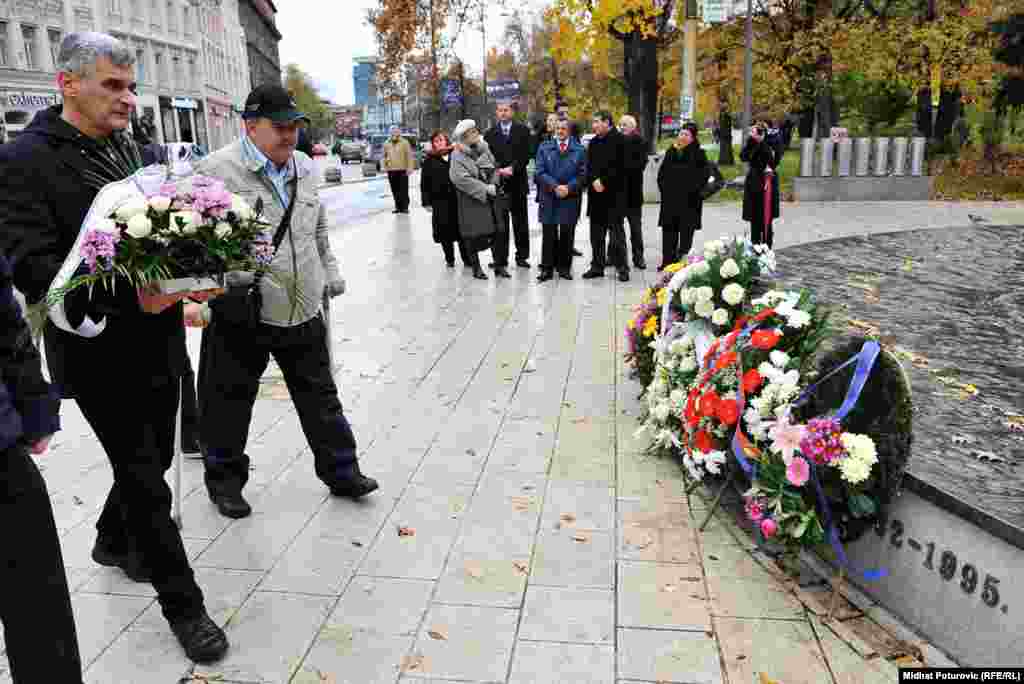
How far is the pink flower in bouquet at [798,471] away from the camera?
3.44m

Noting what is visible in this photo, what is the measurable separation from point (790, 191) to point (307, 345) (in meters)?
19.4

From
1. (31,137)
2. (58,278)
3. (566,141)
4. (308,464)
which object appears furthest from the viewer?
(566,141)

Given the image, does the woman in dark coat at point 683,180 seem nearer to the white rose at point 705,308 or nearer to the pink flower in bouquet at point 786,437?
the white rose at point 705,308

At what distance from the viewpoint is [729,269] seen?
486 cm

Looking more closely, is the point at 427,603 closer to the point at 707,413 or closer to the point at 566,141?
the point at 707,413

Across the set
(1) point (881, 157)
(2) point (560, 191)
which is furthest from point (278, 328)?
(1) point (881, 157)

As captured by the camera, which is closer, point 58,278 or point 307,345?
point 58,278

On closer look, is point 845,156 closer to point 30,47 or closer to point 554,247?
point 554,247

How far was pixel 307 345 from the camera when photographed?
430 cm

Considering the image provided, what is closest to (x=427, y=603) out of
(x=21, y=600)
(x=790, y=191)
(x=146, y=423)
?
(x=146, y=423)

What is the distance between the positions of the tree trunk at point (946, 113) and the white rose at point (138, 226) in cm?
2895

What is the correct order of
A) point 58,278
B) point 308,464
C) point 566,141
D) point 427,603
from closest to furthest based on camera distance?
point 58,278 < point 427,603 < point 308,464 < point 566,141

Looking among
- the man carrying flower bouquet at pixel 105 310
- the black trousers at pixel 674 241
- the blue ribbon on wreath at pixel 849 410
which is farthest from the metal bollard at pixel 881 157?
the man carrying flower bouquet at pixel 105 310

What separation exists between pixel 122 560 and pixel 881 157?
66.7ft
